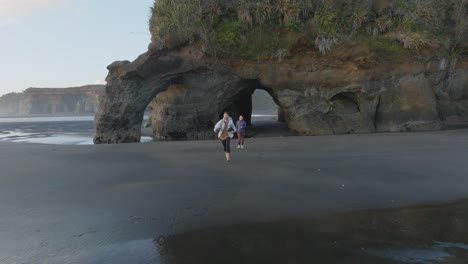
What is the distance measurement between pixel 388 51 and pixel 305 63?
425 cm

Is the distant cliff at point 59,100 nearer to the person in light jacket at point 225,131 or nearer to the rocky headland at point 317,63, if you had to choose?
the rocky headland at point 317,63

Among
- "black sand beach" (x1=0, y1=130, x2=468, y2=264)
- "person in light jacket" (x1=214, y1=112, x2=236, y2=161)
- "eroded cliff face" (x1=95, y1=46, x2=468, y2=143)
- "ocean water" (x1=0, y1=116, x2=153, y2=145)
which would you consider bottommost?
"ocean water" (x1=0, y1=116, x2=153, y2=145)

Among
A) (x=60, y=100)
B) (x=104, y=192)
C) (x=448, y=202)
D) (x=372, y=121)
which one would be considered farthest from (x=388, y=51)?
(x=60, y=100)

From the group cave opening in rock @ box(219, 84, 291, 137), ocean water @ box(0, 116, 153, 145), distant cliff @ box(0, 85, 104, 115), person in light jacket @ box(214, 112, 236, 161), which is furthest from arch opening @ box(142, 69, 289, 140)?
distant cliff @ box(0, 85, 104, 115)

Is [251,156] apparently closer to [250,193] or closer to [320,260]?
[250,193]

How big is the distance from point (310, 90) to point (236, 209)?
573 inches

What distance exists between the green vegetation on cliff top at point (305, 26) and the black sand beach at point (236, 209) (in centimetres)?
912

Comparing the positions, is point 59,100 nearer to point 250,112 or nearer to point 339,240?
point 250,112

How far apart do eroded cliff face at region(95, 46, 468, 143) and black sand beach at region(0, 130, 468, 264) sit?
310 inches

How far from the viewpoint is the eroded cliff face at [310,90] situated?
18.7m

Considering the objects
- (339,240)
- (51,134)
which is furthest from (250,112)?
(339,240)

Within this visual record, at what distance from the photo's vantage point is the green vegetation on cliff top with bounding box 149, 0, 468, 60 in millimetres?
18609

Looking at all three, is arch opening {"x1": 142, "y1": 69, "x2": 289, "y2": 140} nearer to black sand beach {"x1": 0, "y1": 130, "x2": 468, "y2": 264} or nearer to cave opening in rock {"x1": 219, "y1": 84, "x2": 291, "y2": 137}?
cave opening in rock {"x1": 219, "y1": 84, "x2": 291, "y2": 137}

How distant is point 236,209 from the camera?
6.02 meters
